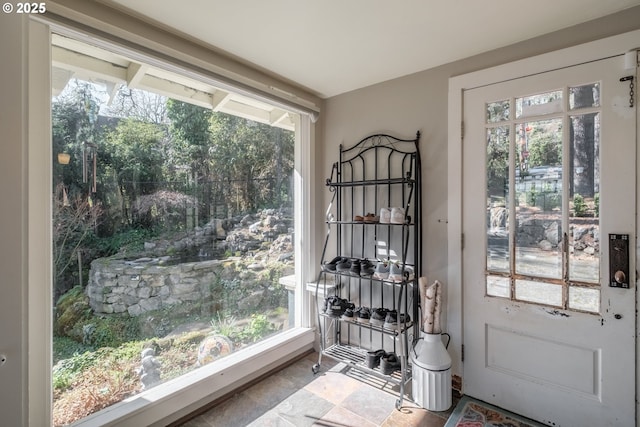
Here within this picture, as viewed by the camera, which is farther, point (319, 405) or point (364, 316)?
point (364, 316)

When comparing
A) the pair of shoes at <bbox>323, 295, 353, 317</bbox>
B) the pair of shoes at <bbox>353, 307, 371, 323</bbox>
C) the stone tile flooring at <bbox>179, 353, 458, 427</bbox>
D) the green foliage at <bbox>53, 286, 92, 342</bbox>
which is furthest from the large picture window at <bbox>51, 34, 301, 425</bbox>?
the pair of shoes at <bbox>353, 307, 371, 323</bbox>

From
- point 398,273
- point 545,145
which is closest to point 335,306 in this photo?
point 398,273

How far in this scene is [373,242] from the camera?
101 inches

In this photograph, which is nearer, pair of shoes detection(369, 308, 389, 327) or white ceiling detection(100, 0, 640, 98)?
white ceiling detection(100, 0, 640, 98)

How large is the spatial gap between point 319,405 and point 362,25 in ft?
7.79

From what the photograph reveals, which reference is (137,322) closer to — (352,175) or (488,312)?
(352,175)

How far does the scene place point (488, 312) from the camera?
2008 mm

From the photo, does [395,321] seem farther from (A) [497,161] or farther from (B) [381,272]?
(A) [497,161]

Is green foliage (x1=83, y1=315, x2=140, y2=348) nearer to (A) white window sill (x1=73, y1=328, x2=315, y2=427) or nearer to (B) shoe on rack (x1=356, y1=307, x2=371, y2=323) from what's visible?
(A) white window sill (x1=73, y1=328, x2=315, y2=427)

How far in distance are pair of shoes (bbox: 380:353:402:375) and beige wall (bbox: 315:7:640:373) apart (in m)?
0.42

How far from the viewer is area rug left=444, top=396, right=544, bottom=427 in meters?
1.83

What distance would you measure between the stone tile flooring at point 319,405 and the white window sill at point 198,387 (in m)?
0.08

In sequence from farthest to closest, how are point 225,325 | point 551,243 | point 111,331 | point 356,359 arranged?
1. point 356,359
2. point 225,325
3. point 551,243
4. point 111,331

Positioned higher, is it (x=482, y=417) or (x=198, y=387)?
(x=198, y=387)
